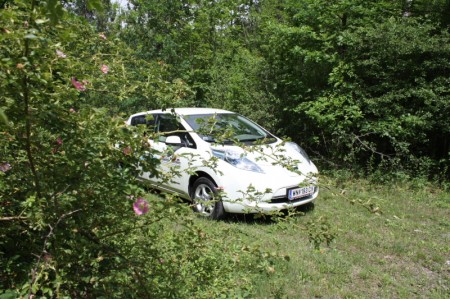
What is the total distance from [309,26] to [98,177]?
7.32 metres

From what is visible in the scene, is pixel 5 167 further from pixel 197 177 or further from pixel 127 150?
pixel 197 177

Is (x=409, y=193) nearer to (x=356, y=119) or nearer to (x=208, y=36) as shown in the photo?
(x=356, y=119)

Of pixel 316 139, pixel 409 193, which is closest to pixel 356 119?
pixel 316 139

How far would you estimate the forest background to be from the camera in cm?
148

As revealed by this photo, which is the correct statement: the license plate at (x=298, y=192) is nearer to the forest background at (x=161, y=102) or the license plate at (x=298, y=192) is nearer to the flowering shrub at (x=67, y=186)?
the forest background at (x=161, y=102)

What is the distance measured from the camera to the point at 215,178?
4.91 meters

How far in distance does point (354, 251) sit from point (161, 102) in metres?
3.07

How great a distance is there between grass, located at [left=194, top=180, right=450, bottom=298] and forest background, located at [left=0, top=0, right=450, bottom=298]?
0.72 meters

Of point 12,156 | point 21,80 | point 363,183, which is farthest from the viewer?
point 363,183

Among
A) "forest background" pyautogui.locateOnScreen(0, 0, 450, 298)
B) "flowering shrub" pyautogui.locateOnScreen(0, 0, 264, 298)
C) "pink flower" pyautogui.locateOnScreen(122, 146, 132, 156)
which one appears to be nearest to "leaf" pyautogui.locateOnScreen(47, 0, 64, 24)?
"forest background" pyautogui.locateOnScreen(0, 0, 450, 298)

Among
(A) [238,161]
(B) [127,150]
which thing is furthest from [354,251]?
(B) [127,150]

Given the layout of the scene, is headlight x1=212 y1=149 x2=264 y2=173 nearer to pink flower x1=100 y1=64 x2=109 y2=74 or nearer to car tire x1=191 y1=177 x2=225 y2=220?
car tire x1=191 y1=177 x2=225 y2=220

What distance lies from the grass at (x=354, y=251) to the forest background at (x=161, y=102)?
2.36 feet

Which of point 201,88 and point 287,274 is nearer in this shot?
point 287,274
